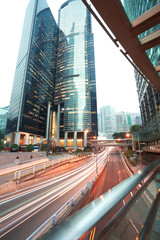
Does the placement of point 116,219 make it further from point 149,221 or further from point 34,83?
point 34,83

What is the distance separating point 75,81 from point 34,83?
119 feet

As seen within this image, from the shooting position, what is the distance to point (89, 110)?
304ft

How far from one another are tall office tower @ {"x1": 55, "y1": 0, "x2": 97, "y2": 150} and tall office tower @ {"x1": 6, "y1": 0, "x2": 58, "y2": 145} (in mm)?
12453

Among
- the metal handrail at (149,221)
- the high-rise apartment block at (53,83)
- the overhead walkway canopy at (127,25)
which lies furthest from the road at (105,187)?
the high-rise apartment block at (53,83)

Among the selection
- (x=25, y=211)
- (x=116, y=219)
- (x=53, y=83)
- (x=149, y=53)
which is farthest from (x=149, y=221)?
(x=53, y=83)

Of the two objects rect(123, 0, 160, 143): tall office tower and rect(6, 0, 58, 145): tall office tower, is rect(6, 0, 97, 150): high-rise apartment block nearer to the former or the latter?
rect(6, 0, 58, 145): tall office tower

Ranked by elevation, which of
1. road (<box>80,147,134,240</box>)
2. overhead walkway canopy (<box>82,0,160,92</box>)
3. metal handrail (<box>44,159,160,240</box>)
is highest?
overhead walkway canopy (<box>82,0,160,92</box>)

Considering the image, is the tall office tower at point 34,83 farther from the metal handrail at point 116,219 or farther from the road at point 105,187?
the metal handrail at point 116,219

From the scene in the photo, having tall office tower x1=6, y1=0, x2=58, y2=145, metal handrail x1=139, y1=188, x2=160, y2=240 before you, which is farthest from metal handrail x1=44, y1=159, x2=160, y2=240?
tall office tower x1=6, y1=0, x2=58, y2=145

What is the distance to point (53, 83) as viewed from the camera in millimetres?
113938

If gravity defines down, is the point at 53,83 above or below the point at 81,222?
above

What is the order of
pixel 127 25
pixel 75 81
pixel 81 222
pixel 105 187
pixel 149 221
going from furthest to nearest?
pixel 75 81, pixel 105 187, pixel 127 25, pixel 149 221, pixel 81 222

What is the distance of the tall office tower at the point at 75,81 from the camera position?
291ft

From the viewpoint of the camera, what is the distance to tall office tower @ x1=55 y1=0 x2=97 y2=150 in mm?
88625
